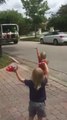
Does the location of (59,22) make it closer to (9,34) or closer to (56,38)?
(9,34)

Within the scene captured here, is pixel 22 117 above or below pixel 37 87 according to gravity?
below

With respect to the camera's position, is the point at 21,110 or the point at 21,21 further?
the point at 21,21

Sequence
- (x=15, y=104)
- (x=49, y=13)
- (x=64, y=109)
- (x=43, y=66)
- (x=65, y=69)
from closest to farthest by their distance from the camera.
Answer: (x=43, y=66) < (x=64, y=109) < (x=15, y=104) < (x=65, y=69) < (x=49, y=13)

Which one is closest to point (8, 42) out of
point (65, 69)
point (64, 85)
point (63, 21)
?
point (63, 21)

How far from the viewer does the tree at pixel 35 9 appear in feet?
170

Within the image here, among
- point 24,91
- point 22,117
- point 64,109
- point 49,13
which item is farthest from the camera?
point 49,13

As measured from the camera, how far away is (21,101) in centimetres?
907

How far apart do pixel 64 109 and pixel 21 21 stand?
60.4 metres

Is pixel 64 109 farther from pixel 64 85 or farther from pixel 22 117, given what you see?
pixel 64 85

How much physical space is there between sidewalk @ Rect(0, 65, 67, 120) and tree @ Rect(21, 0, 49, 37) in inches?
1575

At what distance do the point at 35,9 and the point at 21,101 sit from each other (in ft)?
142

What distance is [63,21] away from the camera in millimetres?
49562

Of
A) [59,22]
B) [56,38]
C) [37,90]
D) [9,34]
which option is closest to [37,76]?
[37,90]

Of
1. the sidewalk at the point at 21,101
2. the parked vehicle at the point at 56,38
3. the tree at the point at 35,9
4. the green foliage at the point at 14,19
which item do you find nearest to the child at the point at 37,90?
the sidewalk at the point at 21,101
